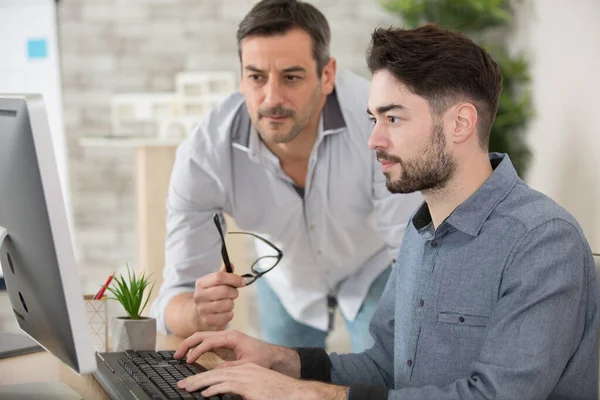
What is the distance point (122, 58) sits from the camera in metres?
4.63

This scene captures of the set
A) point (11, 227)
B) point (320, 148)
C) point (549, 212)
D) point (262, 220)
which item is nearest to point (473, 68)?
point (549, 212)

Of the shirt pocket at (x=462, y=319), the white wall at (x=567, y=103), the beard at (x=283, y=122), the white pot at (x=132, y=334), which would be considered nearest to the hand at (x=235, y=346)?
the white pot at (x=132, y=334)

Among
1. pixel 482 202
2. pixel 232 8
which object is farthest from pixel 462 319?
pixel 232 8

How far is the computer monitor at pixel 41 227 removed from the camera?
1.00 metres

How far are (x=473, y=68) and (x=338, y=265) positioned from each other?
1.27 meters

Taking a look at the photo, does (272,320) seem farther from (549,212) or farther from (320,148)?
(549,212)

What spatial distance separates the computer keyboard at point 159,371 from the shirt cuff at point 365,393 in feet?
0.57

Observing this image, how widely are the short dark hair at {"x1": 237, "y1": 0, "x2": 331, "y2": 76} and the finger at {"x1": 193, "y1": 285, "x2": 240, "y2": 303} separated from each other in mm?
780

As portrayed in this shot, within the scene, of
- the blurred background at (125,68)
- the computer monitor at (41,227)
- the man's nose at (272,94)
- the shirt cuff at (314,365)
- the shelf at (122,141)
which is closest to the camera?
the computer monitor at (41,227)

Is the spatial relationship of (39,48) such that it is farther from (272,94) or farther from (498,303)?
(498,303)

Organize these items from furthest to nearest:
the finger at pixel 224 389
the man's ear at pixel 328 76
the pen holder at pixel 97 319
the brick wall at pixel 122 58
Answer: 1. the brick wall at pixel 122 58
2. the man's ear at pixel 328 76
3. the pen holder at pixel 97 319
4. the finger at pixel 224 389

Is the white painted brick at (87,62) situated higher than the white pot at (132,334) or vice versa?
the white painted brick at (87,62)

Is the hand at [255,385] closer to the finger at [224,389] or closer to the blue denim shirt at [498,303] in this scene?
the finger at [224,389]

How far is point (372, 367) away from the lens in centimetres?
159
